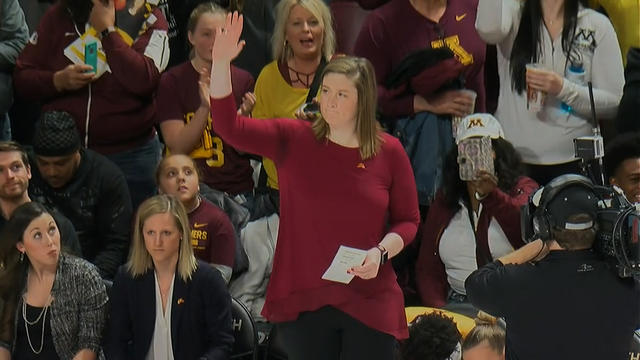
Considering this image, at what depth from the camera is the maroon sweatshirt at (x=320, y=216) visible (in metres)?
4.34

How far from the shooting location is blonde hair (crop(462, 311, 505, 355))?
484 cm

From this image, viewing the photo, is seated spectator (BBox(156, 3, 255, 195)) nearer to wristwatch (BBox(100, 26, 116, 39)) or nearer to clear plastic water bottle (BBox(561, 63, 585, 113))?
wristwatch (BBox(100, 26, 116, 39))

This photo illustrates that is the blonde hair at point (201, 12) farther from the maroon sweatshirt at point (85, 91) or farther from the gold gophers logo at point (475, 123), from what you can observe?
the gold gophers logo at point (475, 123)

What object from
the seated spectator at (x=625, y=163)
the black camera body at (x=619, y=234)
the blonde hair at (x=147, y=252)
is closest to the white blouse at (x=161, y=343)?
the blonde hair at (x=147, y=252)

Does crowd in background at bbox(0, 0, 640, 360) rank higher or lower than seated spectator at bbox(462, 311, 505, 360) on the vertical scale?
higher

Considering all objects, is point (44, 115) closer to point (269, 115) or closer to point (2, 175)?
point (2, 175)

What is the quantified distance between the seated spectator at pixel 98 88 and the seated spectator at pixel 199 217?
50cm

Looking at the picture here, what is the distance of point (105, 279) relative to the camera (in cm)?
566

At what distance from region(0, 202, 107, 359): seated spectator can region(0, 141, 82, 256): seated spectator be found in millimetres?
336

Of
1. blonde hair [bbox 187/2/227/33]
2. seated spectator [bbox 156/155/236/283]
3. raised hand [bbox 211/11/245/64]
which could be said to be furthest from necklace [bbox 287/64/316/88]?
raised hand [bbox 211/11/245/64]

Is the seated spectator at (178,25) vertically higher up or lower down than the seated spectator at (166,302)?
higher up

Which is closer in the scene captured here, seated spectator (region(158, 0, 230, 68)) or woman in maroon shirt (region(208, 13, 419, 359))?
woman in maroon shirt (region(208, 13, 419, 359))

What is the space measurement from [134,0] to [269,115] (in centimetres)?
98

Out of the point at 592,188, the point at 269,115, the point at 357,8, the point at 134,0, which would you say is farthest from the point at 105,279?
the point at 592,188
